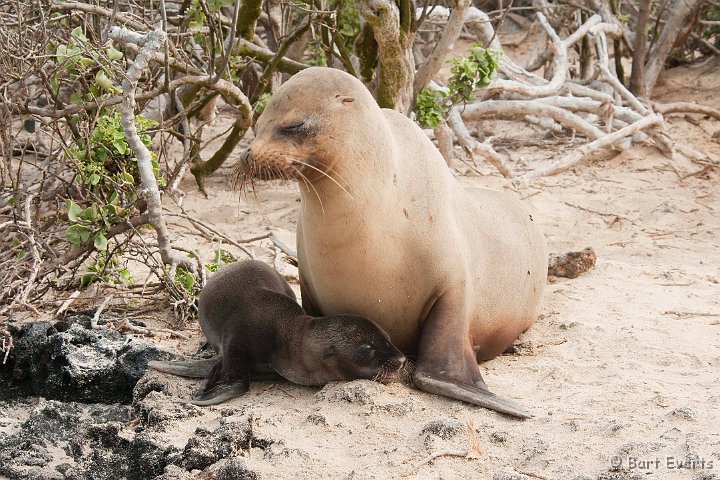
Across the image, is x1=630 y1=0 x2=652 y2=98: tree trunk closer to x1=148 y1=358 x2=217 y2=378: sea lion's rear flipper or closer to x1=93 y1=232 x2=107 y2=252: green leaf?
x1=93 y1=232 x2=107 y2=252: green leaf

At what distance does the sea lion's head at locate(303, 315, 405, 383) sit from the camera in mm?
4227

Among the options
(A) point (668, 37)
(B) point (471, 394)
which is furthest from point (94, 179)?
(A) point (668, 37)

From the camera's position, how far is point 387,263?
4.33m

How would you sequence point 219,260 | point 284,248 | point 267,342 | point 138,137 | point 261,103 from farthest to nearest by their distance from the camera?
point 261,103
point 284,248
point 219,260
point 138,137
point 267,342

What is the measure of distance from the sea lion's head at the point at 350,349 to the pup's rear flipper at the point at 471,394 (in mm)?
130

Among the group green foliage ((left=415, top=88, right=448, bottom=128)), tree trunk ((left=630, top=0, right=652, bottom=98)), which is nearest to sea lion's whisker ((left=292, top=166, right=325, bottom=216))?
green foliage ((left=415, top=88, right=448, bottom=128))

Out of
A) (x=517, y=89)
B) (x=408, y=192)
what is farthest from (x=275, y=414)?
(x=517, y=89)

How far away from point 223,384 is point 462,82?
313 centimetres

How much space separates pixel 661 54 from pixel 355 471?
24.4ft

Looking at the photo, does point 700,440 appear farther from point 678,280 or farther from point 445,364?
point 678,280

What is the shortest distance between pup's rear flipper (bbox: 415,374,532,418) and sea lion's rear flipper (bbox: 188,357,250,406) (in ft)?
2.45

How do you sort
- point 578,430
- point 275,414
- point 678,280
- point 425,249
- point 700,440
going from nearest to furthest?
point 700,440 → point 578,430 → point 275,414 → point 425,249 → point 678,280

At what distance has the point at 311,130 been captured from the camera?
4.08 m

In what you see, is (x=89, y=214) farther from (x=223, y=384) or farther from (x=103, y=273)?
(x=223, y=384)
